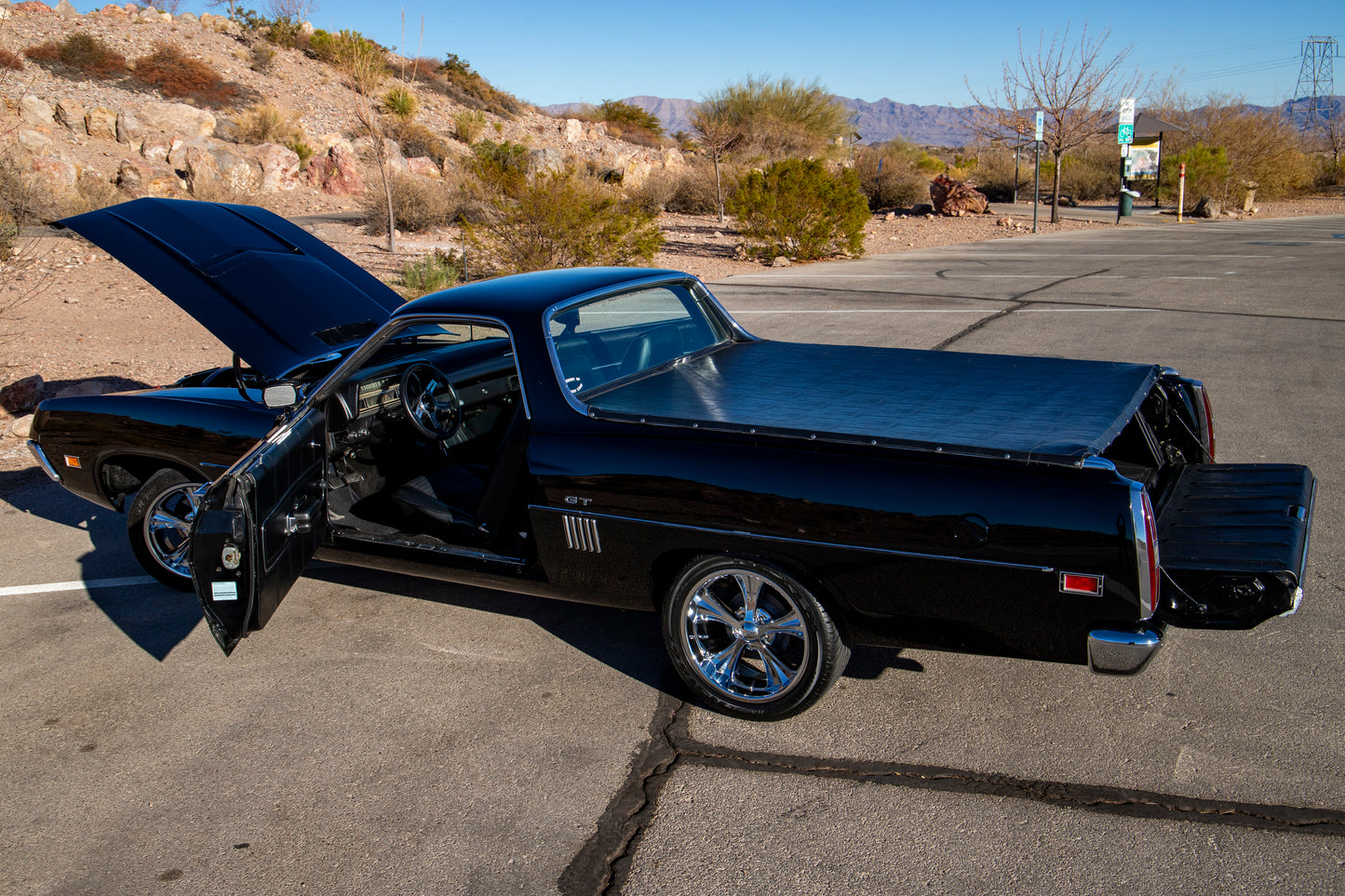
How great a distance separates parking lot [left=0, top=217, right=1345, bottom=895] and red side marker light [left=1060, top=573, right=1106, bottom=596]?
0.70 meters

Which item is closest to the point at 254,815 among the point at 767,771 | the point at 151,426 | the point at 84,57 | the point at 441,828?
the point at 441,828

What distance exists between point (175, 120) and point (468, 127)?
1317cm

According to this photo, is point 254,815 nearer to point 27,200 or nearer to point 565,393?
point 565,393

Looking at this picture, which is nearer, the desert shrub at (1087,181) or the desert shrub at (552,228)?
the desert shrub at (552,228)

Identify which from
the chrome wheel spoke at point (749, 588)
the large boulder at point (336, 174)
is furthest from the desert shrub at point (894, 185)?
the chrome wheel spoke at point (749, 588)

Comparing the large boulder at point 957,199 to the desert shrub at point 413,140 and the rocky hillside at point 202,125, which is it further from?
the desert shrub at point 413,140

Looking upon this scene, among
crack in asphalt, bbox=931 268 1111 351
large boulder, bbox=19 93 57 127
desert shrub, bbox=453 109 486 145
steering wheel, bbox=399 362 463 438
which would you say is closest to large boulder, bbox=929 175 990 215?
crack in asphalt, bbox=931 268 1111 351

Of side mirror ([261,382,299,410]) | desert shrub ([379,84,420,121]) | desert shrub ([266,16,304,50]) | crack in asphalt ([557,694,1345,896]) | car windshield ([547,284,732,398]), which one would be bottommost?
crack in asphalt ([557,694,1345,896])

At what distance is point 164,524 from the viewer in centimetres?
488

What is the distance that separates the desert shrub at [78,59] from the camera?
121 feet

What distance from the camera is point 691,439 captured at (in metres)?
3.49

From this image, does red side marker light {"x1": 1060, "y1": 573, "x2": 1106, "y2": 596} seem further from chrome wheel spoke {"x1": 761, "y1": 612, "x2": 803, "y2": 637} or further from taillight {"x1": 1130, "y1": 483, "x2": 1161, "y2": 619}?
chrome wheel spoke {"x1": 761, "y1": 612, "x2": 803, "y2": 637}

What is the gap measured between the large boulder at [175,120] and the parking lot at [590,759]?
103ft

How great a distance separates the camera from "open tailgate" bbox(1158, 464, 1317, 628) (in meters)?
3.03
